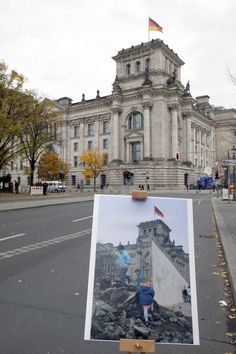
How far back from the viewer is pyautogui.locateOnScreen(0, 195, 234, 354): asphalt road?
12.4 feet

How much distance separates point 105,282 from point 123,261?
9.0 inches

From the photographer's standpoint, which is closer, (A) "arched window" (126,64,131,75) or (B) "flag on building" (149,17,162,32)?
(B) "flag on building" (149,17,162,32)

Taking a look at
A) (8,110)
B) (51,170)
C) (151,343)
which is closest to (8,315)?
(151,343)

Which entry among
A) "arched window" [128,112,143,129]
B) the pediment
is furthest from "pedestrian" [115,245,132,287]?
"arched window" [128,112,143,129]

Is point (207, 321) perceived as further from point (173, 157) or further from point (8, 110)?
point (173, 157)

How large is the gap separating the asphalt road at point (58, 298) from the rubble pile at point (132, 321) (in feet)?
3.44

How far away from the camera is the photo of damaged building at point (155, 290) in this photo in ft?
9.16

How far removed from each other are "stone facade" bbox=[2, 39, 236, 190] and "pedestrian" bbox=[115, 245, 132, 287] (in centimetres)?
6160

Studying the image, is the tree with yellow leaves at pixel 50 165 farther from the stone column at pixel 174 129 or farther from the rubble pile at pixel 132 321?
the rubble pile at pixel 132 321

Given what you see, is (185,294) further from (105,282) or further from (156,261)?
(105,282)

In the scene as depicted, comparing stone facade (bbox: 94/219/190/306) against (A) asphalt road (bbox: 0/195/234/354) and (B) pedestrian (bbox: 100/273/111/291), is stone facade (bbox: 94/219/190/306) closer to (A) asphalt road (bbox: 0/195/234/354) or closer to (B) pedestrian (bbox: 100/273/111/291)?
(B) pedestrian (bbox: 100/273/111/291)

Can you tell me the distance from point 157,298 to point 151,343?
34 cm

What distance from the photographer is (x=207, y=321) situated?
14.7 feet

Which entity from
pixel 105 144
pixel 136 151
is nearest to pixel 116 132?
pixel 136 151
